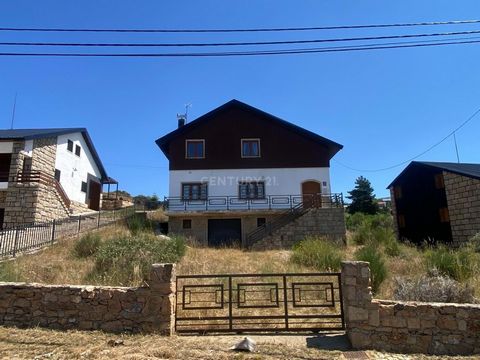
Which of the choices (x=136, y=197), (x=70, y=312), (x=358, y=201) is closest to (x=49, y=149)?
(x=70, y=312)

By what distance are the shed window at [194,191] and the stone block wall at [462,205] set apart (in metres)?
15.4

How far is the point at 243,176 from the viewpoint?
2527 centimetres

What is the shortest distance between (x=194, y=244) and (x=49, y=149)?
44.3ft

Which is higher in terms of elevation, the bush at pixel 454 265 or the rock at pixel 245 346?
the bush at pixel 454 265

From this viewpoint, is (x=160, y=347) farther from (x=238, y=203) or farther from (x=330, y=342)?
(x=238, y=203)

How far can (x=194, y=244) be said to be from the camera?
19.8m

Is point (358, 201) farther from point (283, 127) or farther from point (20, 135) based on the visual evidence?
point (20, 135)

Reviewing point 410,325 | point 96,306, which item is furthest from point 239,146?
point 410,325

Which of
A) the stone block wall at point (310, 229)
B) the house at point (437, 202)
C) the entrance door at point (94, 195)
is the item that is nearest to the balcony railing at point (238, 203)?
the stone block wall at point (310, 229)

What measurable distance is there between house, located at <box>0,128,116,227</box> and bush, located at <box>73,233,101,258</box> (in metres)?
8.33

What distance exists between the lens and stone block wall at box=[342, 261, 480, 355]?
635 centimetres

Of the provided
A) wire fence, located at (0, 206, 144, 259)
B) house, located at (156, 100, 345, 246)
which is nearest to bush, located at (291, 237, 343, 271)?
house, located at (156, 100, 345, 246)

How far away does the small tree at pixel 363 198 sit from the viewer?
42219mm

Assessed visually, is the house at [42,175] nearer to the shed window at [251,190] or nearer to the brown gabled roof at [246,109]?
the brown gabled roof at [246,109]
